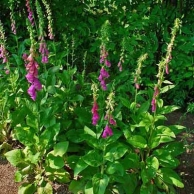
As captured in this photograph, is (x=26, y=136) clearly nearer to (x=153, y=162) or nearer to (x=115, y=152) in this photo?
(x=115, y=152)

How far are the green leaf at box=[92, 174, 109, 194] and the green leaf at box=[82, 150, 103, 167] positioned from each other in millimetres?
116

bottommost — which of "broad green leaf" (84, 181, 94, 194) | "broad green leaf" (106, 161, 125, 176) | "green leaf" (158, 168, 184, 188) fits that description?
"green leaf" (158, 168, 184, 188)

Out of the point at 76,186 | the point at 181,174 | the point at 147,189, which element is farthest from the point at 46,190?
the point at 181,174

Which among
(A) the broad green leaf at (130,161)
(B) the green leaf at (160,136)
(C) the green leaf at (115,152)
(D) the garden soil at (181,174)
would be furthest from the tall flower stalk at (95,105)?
(D) the garden soil at (181,174)

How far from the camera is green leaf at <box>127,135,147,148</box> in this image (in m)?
3.68

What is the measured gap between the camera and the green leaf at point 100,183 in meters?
3.42

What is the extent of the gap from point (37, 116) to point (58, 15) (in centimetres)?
247

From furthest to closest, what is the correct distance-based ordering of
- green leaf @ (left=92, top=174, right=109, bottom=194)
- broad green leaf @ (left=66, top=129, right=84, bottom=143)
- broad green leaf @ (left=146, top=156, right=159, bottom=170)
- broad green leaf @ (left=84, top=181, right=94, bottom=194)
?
broad green leaf @ (left=66, top=129, right=84, bottom=143)
broad green leaf @ (left=146, top=156, right=159, bottom=170)
broad green leaf @ (left=84, top=181, right=94, bottom=194)
green leaf @ (left=92, top=174, right=109, bottom=194)

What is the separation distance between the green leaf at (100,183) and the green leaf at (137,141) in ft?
1.37

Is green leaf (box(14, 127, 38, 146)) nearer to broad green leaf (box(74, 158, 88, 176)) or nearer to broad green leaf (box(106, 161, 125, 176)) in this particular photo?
broad green leaf (box(74, 158, 88, 176))

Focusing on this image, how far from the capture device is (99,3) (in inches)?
214

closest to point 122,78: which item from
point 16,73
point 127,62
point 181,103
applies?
point 127,62

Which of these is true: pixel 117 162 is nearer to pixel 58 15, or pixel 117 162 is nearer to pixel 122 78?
pixel 122 78

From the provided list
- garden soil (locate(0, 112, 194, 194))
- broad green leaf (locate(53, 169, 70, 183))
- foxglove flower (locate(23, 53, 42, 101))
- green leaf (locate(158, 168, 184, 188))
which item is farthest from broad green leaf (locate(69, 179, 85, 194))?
foxglove flower (locate(23, 53, 42, 101))
